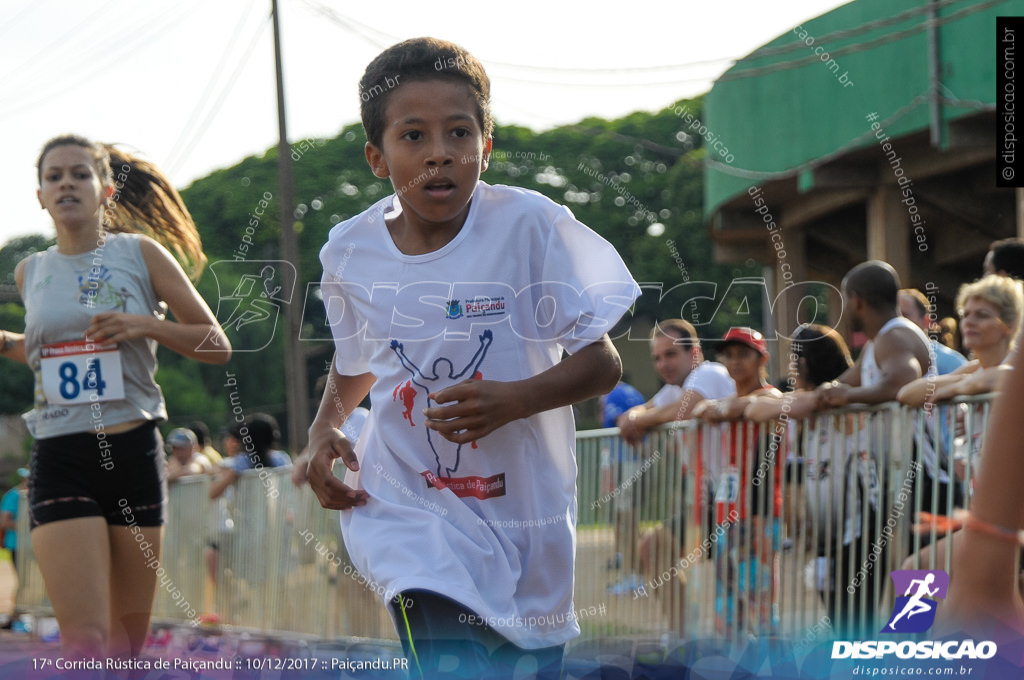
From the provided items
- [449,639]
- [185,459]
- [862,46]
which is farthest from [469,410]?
[862,46]

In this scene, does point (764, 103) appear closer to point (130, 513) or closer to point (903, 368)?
point (903, 368)

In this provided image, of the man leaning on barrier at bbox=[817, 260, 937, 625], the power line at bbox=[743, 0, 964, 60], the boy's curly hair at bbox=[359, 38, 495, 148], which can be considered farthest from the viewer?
the power line at bbox=[743, 0, 964, 60]

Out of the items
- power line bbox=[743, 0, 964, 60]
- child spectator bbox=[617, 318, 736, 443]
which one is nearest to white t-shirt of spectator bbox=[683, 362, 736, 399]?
child spectator bbox=[617, 318, 736, 443]

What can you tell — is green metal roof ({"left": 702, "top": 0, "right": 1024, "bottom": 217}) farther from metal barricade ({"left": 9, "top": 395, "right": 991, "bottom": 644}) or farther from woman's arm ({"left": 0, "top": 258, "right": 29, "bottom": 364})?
woman's arm ({"left": 0, "top": 258, "right": 29, "bottom": 364})

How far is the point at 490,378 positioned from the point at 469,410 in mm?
260

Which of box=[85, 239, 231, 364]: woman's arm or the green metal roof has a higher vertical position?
the green metal roof

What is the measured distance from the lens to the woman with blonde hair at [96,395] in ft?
13.7

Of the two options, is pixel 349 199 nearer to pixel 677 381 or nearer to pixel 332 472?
pixel 677 381

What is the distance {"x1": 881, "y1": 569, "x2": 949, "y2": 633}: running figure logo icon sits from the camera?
4.68 m

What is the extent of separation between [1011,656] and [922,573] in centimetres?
267

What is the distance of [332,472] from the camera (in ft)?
9.83

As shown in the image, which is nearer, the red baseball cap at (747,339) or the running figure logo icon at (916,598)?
the running figure logo icon at (916,598)

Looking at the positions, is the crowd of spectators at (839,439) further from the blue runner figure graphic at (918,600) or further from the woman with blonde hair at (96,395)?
the woman with blonde hair at (96,395)

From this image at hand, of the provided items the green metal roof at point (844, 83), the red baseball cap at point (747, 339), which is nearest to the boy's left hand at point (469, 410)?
the red baseball cap at point (747, 339)
